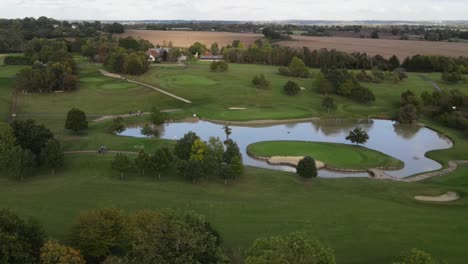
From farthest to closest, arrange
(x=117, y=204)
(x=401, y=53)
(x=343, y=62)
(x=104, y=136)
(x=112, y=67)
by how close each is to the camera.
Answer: (x=401, y=53)
(x=343, y=62)
(x=112, y=67)
(x=104, y=136)
(x=117, y=204)

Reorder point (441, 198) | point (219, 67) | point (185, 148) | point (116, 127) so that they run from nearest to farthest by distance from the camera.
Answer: point (441, 198)
point (185, 148)
point (116, 127)
point (219, 67)

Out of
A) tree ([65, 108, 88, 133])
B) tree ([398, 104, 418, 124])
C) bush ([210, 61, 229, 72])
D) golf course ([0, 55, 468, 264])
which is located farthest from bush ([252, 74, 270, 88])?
tree ([65, 108, 88, 133])

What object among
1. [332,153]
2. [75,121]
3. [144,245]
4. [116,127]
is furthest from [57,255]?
[116,127]

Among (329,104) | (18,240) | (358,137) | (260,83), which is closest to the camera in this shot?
(18,240)

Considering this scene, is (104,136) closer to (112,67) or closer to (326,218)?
(326,218)

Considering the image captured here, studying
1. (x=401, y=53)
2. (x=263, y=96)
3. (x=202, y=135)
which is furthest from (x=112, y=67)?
(x=401, y=53)

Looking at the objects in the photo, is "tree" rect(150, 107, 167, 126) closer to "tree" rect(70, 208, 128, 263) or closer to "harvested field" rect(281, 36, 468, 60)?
"tree" rect(70, 208, 128, 263)

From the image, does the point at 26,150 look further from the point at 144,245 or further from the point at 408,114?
the point at 408,114
